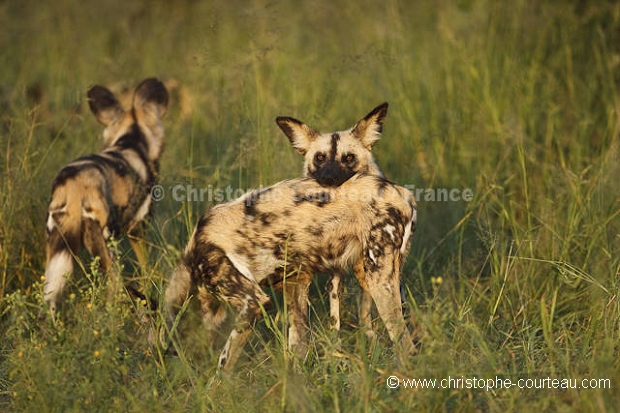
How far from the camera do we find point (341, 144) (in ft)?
12.5

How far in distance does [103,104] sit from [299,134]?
55.0 inches

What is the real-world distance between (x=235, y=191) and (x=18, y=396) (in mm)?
1877

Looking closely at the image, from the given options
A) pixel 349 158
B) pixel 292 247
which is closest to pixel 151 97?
pixel 349 158

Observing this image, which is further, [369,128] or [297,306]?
[369,128]

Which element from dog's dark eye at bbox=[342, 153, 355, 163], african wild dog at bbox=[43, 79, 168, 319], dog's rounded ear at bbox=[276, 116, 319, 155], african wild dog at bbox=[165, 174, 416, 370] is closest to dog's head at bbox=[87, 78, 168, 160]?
african wild dog at bbox=[43, 79, 168, 319]

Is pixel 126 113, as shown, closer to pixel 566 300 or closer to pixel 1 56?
pixel 1 56

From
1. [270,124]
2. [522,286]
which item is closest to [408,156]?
[270,124]

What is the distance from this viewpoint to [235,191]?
4227 millimetres

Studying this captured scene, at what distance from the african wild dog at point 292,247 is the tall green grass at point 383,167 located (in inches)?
5.9

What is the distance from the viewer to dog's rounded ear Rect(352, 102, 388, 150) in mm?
3795

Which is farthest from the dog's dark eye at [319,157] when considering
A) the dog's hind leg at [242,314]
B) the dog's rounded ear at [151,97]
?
the dog's rounded ear at [151,97]

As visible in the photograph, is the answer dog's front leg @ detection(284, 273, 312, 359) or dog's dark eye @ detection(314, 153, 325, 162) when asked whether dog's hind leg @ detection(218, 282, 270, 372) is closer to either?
dog's front leg @ detection(284, 273, 312, 359)

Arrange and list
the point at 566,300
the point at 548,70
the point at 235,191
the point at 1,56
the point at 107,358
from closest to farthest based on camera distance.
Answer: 1. the point at 107,358
2. the point at 566,300
3. the point at 235,191
4. the point at 548,70
5. the point at 1,56

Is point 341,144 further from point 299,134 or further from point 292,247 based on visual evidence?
point 292,247
